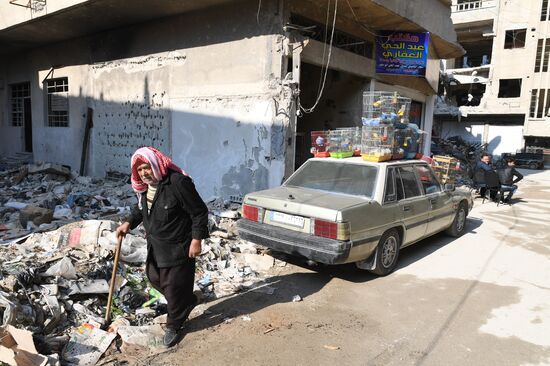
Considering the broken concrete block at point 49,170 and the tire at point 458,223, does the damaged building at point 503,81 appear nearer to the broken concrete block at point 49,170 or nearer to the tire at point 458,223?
the tire at point 458,223

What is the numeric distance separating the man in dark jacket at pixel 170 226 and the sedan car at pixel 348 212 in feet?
5.18

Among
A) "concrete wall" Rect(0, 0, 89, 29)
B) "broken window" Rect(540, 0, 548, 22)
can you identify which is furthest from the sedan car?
"broken window" Rect(540, 0, 548, 22)

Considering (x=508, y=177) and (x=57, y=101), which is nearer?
(x=508, y=177)

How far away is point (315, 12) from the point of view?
327 inches

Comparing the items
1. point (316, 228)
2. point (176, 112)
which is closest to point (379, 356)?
point (316, 228)

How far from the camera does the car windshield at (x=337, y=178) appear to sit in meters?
5.07

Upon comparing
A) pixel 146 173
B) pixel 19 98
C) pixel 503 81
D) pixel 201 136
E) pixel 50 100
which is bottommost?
pixel 146 173

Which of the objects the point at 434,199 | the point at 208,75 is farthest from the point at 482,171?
the point at 208,75

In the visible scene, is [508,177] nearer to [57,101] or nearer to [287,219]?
[287,219]

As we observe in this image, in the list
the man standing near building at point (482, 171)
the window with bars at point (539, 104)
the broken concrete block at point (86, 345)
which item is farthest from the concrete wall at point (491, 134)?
the broken concrete block at point (86, 345)

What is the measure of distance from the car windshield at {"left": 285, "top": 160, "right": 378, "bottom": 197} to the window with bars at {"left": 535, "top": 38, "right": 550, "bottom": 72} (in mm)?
34804

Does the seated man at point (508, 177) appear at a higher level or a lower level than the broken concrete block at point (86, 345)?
higher

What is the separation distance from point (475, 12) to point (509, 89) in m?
7.40

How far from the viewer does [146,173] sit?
326 centimetres
